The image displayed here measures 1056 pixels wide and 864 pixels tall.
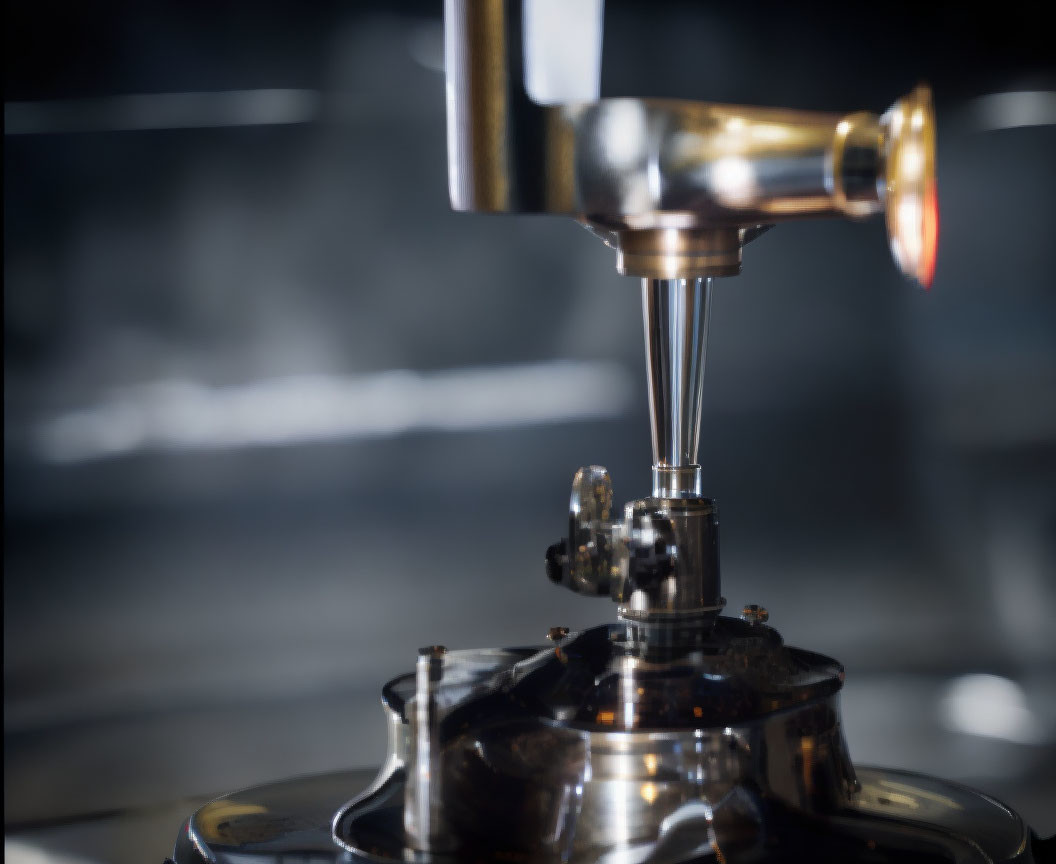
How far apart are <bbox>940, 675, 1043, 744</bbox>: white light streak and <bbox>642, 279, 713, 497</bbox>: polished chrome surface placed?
0.56 m

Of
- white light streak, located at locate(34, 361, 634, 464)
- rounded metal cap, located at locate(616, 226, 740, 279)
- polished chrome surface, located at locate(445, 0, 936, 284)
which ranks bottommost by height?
white light streak, located at locate(34, 361, 634, 464)

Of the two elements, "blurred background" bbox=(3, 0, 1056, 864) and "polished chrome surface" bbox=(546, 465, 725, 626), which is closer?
"polished chrome surface" bbox=(546, 465, 725, 626)

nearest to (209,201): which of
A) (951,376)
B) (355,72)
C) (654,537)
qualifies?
(355,72)

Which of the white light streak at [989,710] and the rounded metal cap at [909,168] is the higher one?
the rounded metal cap at [909,168]

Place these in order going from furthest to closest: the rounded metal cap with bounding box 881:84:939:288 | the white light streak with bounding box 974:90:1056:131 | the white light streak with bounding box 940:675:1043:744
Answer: the white light streak with bounding box 974:90:1056:131
the white light streak with bounding box 940:675:1043:744
the rounded metal cap with bounding box 881:84:939:288

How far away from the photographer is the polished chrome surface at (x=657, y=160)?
372mm

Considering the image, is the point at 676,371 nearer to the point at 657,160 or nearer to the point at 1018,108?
the point at 657,160

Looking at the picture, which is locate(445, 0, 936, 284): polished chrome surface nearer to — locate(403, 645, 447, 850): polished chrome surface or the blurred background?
locate(403, 645, 447, 850): polished chrome surface

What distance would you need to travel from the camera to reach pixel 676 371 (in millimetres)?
437

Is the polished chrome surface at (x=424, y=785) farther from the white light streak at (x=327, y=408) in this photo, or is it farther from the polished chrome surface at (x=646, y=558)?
the white light streak at (x=327, y=408)

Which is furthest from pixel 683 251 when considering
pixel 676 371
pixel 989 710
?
pixel 989 710

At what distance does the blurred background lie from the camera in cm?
99

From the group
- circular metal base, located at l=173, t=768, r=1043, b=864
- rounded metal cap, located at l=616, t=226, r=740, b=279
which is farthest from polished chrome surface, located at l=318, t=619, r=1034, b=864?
rounded metal cap, located at l=616, t=226, r=740, b=279

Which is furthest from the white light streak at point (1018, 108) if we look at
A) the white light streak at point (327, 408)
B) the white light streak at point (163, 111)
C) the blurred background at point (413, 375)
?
the white light streak at point (163, 111)
